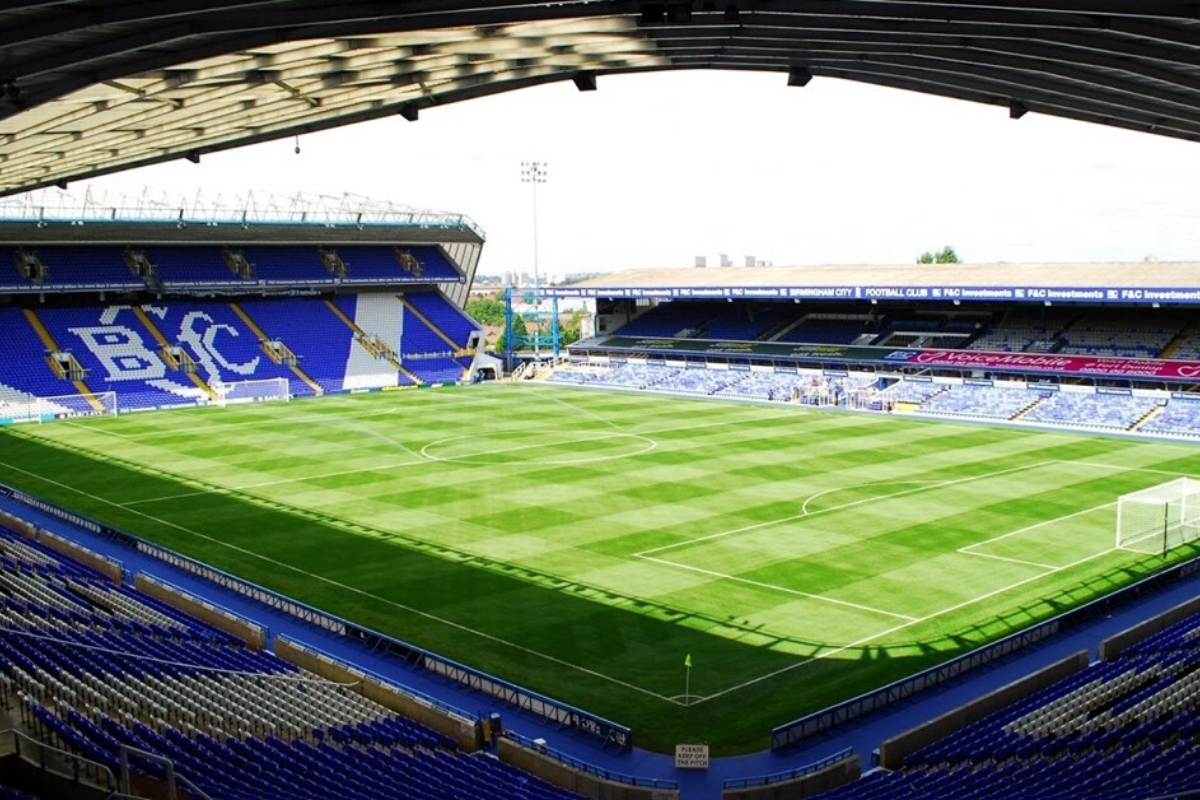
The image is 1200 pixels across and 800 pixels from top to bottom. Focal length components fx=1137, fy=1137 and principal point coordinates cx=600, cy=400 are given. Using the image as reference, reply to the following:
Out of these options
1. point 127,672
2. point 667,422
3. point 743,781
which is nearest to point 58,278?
point 667,422

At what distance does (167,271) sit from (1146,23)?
72.2 m

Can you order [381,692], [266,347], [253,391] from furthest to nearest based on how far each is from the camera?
[266,347]
[253,391]
[381,692]

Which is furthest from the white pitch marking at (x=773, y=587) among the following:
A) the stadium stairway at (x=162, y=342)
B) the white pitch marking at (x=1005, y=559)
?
the stadium stairway at (x=162, y=342)

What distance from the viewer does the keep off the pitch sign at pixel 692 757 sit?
19750 millimetres

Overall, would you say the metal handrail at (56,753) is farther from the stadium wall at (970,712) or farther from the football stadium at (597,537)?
the stadium wall at (970,712)

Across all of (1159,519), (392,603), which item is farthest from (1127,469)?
(392,603)

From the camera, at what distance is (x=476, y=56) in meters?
20.4

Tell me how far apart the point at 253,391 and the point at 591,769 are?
58.2 metres

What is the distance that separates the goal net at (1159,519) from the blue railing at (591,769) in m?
19.6

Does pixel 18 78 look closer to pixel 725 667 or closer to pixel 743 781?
pixel 743 781

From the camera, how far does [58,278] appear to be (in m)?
71.4

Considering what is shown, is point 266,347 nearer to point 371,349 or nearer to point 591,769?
point 371,349

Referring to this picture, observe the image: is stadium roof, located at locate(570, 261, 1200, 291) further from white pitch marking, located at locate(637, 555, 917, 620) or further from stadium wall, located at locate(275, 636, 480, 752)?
stadium wall, located at locate(275, 636, 480, 752)

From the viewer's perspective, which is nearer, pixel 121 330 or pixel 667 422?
pixel 667 422
